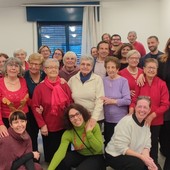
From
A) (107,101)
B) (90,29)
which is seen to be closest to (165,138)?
(107,101)

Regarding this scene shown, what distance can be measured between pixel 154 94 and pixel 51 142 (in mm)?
1205

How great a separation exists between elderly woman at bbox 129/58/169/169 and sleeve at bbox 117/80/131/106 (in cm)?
9

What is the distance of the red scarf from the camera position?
2531 mm

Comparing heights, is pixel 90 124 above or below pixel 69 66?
below

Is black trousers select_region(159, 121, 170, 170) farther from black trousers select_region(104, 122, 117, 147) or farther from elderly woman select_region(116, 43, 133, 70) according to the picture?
elderly woman select_region(116, 43, 133, 70)

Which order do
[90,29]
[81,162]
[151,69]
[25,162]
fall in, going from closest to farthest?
[25,162]
[81,162]
[151,69]
[90,29]

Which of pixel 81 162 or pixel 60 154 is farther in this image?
pixel 81 162

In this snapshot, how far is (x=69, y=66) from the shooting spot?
294cm

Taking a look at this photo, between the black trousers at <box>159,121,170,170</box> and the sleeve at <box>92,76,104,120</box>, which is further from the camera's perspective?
the black trousers at <box>159,121,170,170</box>

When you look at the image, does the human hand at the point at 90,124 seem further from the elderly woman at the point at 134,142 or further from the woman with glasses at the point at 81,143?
the elderly woman at the point at 134,142

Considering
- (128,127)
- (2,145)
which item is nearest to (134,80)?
(128,127)

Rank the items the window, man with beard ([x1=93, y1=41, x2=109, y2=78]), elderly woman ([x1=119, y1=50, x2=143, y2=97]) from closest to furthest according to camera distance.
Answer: elderly woman ([x1=119, y1=50, x2=143, y2=97]) < man with beard ([x1=93, y1=41, x2=109, y2=78]) < the window

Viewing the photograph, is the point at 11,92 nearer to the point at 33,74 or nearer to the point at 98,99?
the point at 33,74

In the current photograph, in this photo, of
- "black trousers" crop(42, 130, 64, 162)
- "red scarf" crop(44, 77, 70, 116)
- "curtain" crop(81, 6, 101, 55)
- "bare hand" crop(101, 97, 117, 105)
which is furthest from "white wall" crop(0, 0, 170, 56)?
"bare hand" crop(101, 97, 117, 105)
